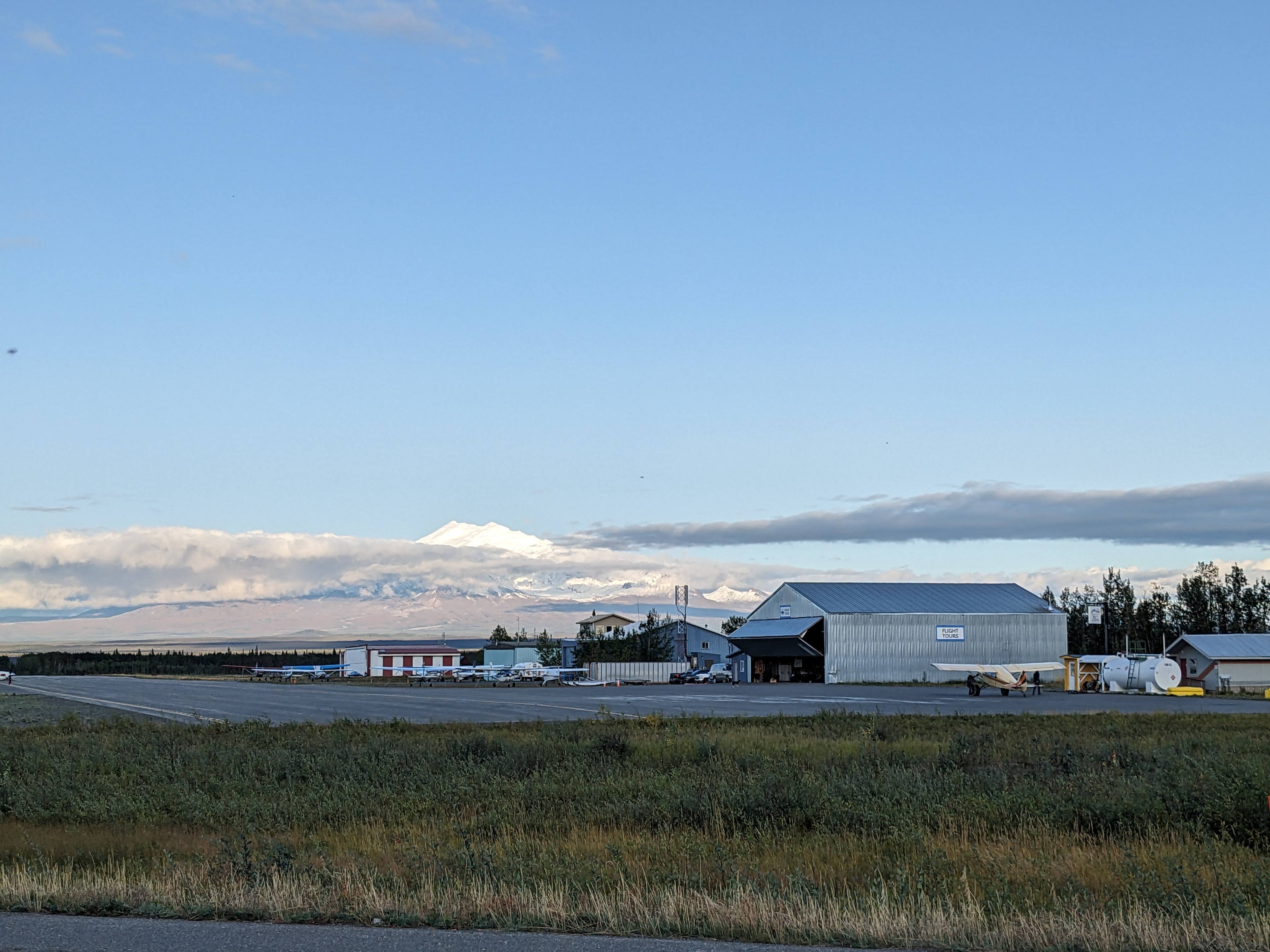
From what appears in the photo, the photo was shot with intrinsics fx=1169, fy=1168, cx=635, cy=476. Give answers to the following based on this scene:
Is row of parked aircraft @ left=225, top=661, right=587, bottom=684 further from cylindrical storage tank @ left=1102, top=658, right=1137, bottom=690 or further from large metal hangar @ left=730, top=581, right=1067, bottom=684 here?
cylindrical storage tank @ left=1102, top=658, right=1137, bottom=690

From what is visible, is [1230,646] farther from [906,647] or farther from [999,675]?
[906,647]

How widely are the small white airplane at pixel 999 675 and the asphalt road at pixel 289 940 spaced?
195ft

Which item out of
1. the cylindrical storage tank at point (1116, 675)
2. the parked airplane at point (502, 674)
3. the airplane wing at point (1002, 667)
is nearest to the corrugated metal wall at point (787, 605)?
the airplane wing at point (1002, 667)

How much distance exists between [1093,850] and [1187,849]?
94 cm

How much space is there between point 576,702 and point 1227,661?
43157 mm

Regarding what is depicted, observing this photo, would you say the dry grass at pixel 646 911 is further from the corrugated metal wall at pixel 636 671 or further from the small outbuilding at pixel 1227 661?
the corrugated metal wall at pixel 636 671

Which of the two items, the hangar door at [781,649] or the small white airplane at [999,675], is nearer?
the small white airplane at [999,675]

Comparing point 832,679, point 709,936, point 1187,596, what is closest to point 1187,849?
point 709,936

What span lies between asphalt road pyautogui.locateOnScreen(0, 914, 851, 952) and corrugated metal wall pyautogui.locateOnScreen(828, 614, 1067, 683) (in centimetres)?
8354

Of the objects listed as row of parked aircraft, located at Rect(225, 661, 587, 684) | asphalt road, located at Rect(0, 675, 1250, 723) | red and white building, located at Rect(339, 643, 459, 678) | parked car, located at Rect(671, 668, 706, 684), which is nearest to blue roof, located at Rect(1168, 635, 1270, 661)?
asphalt road, located at Rect(0, 675, 1250, 723)

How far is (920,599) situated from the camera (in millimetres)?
94562

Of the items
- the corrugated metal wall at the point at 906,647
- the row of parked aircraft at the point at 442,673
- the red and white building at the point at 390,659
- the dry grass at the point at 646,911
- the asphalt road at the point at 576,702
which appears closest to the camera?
the dry grass at the point at 646,911

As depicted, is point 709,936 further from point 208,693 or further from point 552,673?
point 552,673

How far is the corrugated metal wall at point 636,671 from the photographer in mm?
112188
